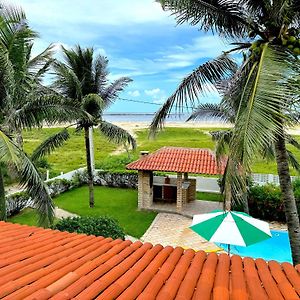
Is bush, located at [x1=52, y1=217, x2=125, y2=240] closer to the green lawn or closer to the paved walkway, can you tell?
the paved walkway

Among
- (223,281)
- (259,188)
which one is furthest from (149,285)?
(259,188)

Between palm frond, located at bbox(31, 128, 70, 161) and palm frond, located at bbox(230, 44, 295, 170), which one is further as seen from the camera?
palm frond, located at bbox(31, 128, 70, 161)

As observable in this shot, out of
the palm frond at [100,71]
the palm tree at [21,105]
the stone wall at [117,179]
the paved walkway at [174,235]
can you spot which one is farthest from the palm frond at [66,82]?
the stone wall at [117,179]

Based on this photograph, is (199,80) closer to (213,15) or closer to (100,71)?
(213,15)

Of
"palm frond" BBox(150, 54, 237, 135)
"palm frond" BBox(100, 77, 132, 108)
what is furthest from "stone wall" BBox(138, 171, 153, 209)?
"palm frond" BBox(150, 54, 237, 135)

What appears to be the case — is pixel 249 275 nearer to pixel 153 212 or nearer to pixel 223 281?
pixel 223 281

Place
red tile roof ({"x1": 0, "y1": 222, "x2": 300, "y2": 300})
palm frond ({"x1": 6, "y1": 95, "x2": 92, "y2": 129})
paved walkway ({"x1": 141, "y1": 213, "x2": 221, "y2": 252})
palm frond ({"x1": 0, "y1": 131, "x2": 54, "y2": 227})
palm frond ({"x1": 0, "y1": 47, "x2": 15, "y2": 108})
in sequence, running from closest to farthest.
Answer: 1. red tile roof ({"x1": 0, "y1": 222, "x2": 300, "y2": 300})
2. palm frond ({"x1": 0, "y1": 47, "x2": 15, "y2": 108})
3. palm frond ({"x1": 0, "y1": 131, "x2": 54, "y2": 227})
4. palm frond ({"x1": 6, "y1": 95, "x2": 92, "y2": 129})
5. paved walkway ({"x1": 141, "y1": 213, "x2": 221, "y2": 252})
